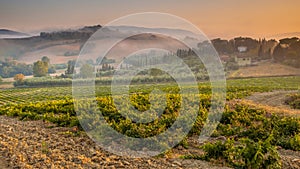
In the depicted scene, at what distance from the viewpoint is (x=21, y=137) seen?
35.5 ft

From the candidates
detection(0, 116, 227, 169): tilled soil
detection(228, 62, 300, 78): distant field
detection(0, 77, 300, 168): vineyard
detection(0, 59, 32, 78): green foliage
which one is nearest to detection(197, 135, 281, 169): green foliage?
detection(0, 77, 300, 168): vineyard

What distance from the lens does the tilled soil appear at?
782 cm

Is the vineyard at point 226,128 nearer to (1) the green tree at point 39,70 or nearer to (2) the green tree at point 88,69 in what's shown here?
(2) the green tree at point 88,69

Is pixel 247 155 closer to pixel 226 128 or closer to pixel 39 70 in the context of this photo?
pixel 226 128

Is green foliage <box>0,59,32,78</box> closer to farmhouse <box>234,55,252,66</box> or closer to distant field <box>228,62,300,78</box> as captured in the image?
farmhouse <box>234,55,252,66</box>

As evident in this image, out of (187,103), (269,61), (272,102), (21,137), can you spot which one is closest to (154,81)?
(269,61)

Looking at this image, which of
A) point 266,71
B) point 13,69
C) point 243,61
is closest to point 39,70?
point 13,69

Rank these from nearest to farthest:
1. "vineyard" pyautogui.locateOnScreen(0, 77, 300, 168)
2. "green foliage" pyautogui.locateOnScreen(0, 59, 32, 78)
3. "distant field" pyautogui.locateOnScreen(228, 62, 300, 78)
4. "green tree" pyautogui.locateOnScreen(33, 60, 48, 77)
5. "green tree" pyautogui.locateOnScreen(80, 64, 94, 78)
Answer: "vineyard" pyautogui.locateOnScreen(0, 77, 300, 168), "distant field" pyautogui.locateOnScreen(228, 62, 300, 78), "green tree" pyautogui.locateOnScreen(80, 64, 94, 78), "green tree" pyautogui.locateOnScreen(33, 60, 48, 77), "green foliage" pyautogui.locateOnScreen(0, 59, 32, 78)

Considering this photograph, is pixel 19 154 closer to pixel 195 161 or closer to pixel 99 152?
pixel 99 152

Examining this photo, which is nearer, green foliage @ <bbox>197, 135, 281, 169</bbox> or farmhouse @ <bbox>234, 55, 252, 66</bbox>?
green foliage @ <bbox>197, 135, 281, 169</bbox>

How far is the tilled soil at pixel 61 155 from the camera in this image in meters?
7.82

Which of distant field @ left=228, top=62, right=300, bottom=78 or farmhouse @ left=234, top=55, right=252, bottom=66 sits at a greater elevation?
farmhouse @ left=234, top=55, right=252, bottom=66

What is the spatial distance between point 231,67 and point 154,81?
26.0 m

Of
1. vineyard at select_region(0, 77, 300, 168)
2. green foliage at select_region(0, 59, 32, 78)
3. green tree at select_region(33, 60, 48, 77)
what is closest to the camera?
A: vineyard at select_region(0, 77, 300, 168)
